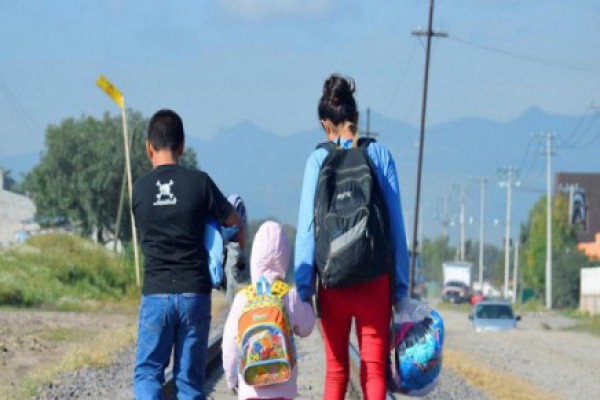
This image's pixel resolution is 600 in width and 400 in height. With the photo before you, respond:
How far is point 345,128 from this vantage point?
7785 mm

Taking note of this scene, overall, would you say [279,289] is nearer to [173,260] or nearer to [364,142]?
[173,260]

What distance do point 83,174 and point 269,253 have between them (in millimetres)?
88118

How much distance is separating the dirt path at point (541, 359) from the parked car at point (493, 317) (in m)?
2.28

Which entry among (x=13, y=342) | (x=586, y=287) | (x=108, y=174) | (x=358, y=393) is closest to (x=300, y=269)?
(x=358, y=393)

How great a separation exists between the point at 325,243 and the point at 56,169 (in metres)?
89.9

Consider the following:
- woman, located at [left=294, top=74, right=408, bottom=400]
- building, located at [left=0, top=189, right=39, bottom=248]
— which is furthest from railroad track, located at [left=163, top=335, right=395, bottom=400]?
building, located at [left=0, top=189, right=39, bottom=248]

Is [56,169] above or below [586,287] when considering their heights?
above

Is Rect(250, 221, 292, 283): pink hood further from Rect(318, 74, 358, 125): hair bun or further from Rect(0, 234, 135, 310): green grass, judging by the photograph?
Rect(0, 234, 135, 310): green grass

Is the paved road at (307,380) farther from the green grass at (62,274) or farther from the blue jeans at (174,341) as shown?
the green grass at (62,274)

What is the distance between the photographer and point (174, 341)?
792 cm

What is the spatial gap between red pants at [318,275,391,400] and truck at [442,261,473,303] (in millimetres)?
96110

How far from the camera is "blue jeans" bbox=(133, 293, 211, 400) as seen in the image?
7.74m

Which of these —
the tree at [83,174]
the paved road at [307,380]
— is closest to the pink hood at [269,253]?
the paved road at [307,380]

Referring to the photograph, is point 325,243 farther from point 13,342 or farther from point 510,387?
point 13,342
